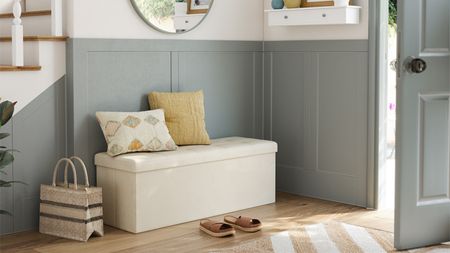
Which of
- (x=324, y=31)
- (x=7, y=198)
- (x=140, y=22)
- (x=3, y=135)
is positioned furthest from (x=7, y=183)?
(x=324, y=31)

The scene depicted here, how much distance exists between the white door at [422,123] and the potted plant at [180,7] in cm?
170

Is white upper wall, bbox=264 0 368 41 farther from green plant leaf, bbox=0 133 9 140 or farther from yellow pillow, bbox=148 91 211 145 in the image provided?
green plant leaf, bbox=0 133 9 140

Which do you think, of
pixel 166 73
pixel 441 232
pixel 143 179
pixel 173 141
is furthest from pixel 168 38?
pixel 441 232

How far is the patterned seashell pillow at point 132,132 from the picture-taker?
4430 mm

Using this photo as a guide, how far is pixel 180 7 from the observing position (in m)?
5.00

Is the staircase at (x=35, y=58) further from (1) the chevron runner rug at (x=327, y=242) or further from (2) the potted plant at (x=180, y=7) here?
(1) the chevron runner rug at (x=327, y=242)

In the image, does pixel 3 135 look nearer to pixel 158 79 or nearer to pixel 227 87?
pixel 158 79

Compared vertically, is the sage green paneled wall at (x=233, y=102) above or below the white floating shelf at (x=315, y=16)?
below

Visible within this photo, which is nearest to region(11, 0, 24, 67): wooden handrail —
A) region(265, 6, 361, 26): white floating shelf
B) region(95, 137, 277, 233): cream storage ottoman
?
region(95, 137, 277, 233): cream storage ottoman

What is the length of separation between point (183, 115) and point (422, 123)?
1.62 metres

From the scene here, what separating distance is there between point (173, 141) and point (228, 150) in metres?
0.37

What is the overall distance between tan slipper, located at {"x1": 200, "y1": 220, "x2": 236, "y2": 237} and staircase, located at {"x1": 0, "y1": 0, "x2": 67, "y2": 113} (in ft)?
4.14

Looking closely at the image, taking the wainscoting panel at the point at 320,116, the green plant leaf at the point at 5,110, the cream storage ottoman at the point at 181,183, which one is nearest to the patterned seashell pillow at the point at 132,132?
the cream storage ottoman at the point at 181,183

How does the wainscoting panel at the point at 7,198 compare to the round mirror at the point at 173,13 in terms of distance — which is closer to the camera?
the wainscoting panel at the point at 7,198
